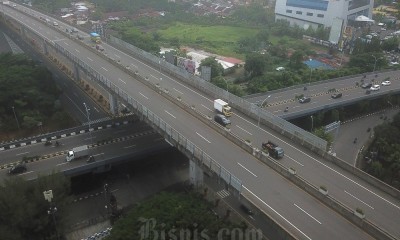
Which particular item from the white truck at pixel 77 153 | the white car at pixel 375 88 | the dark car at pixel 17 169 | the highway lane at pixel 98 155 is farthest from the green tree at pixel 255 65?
the dark car at pixel 17 169

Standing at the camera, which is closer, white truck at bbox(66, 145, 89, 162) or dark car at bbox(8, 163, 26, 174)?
dark car at bbox(8, 163, 26, 174)

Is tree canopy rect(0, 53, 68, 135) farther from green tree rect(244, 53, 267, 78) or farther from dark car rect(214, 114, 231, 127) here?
green tree rect(244, 53, 267, 78)

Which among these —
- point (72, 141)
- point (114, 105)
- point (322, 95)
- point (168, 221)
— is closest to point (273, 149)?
point (168, 221)

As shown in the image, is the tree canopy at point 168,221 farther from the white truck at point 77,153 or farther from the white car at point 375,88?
the white car at point 375,88

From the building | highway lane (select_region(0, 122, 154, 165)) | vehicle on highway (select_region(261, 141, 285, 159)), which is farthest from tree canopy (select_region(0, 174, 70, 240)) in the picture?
the building

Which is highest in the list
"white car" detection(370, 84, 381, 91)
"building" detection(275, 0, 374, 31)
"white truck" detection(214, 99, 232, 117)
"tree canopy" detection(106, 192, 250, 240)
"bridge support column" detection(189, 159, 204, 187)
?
"building" detection(275, 0, 374, 31)

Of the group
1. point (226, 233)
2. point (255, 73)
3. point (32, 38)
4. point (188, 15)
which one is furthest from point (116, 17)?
point (226, 233)
